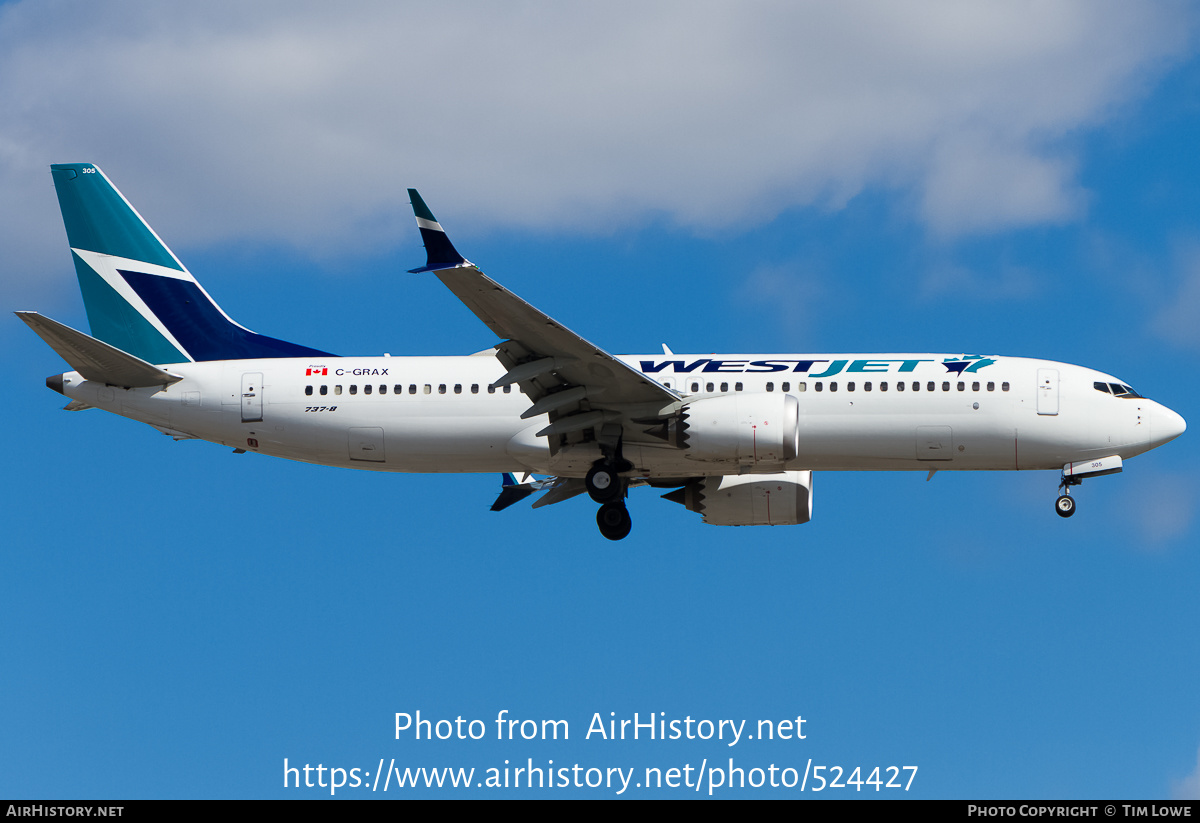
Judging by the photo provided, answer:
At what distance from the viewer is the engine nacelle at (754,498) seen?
126 feet

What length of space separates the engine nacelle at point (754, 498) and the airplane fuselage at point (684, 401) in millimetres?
2833

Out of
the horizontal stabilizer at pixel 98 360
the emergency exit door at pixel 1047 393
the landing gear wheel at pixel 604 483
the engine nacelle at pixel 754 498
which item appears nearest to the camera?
the horizontal stabilizer at pixel 98 360

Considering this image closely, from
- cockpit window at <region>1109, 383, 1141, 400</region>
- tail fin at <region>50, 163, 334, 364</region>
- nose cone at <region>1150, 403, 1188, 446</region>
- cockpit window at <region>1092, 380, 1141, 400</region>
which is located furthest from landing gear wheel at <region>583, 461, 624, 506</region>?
nose cone at <region>1150, 403, 1188, 446</region>

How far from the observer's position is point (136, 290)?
39219 mm

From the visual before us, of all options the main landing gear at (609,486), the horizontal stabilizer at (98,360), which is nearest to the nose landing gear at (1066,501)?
the main landing gear at (609,486)

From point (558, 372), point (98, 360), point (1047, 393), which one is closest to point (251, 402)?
point (98, 360)

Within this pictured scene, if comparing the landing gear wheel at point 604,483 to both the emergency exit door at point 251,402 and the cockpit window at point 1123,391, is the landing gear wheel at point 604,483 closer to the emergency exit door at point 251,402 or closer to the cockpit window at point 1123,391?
the emergency exit door at point 251,402

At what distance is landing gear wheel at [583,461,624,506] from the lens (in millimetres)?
35625

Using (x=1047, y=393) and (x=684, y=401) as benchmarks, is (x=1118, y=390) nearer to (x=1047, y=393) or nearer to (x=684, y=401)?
(x=1047, y=393)

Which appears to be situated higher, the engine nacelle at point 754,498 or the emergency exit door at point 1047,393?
the emergency exit door at point 1047,393

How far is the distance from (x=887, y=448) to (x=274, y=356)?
16.5m

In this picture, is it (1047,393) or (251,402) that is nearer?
(1047,393)

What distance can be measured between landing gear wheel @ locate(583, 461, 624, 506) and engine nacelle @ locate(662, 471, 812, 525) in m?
3.76

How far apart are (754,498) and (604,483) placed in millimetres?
5134
